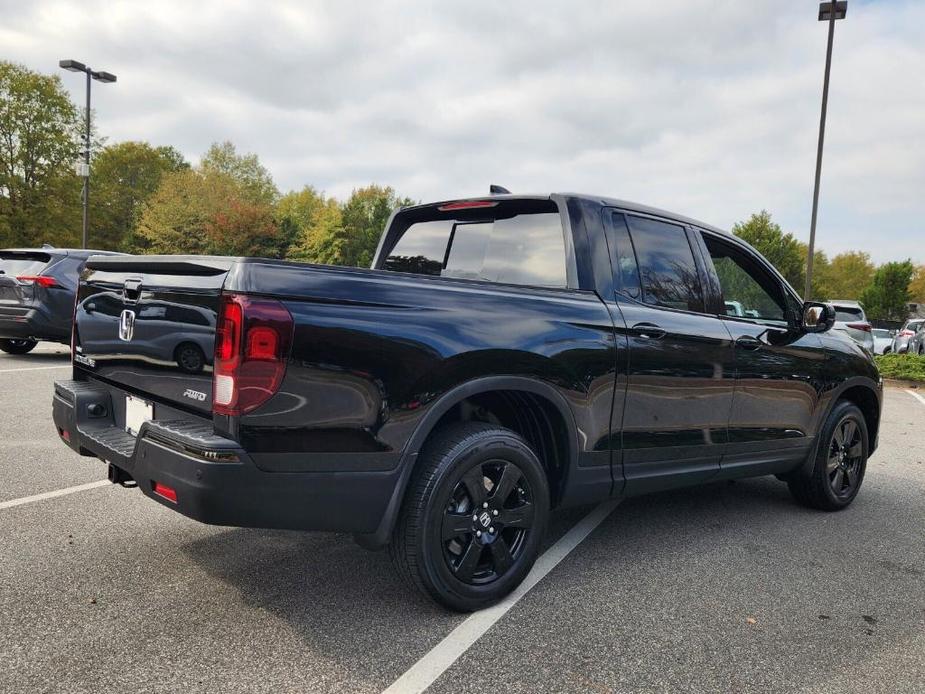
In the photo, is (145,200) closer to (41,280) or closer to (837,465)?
(41,280)

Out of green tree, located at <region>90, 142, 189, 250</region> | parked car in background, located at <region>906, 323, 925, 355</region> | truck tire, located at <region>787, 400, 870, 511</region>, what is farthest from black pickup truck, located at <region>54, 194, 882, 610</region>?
green tree, located at <region>90, 142, 189, 250</region>

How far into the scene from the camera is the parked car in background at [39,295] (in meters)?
10.3

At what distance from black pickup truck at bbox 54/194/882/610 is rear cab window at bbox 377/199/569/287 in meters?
0.01

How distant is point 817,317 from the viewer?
4430 mm

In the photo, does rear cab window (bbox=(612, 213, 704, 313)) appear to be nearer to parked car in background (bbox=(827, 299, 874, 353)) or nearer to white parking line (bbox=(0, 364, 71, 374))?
white parking line (bbox=(0, 364, 71, 374))

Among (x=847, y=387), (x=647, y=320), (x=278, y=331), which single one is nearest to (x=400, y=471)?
(x=278, y=331)

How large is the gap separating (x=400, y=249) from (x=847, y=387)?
3.10 m

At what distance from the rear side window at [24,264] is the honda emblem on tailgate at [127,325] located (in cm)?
869

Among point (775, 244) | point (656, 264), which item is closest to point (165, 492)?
point (656, 264)

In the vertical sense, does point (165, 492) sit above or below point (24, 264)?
below

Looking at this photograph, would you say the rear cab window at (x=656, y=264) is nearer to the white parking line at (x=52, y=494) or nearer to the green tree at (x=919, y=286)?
the white parking line at (x=52, y=494)

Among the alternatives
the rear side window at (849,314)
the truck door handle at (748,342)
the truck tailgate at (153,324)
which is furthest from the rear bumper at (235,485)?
the rear side window at (849,314)

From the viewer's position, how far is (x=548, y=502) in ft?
10.6

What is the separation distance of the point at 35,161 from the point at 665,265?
43515 millimetres
